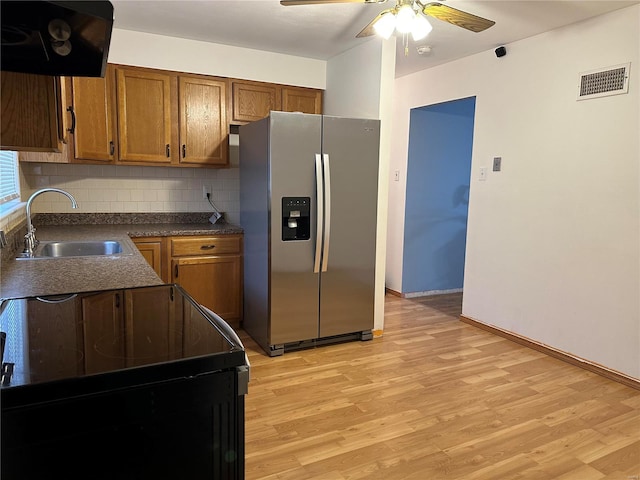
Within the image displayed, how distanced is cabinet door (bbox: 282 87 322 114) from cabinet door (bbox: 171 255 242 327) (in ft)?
4.72

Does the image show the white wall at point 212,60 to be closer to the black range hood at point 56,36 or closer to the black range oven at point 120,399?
the black range hood at point 56,36

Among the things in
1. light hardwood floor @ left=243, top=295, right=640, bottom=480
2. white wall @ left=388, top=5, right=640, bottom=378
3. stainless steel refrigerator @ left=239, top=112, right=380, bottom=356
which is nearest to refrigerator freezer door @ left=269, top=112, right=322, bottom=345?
stainless steel refrigerator @ left=239, top=112, right=380, bottom=356

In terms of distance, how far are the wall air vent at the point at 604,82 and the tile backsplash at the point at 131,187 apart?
279cm

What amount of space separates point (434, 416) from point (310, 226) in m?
1.50

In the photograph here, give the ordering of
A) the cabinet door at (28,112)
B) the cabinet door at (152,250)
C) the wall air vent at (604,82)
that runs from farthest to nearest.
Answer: the cabinet door at (152,250) < the wall air vent at (604,82) < the cabinet door at (28,112)

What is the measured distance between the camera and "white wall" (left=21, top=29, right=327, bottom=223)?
3492mm

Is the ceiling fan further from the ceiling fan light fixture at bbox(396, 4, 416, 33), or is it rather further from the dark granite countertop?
the dark granite countertop

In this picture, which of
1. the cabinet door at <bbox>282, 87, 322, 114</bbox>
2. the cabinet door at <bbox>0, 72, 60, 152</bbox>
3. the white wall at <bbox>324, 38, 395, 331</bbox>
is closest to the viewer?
the cabinet door at <bbox>0, 72, 60, 152</bbox>

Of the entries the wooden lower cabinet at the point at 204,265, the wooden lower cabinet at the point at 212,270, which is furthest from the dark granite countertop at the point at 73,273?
the wooden lower cabinet at the point at 212,270

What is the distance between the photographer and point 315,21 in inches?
121

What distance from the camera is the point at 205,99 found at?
3.71 metres

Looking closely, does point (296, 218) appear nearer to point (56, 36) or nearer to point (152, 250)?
point (152, 250)

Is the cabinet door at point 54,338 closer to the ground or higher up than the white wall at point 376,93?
closer to the ground

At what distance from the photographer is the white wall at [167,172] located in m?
3.49
